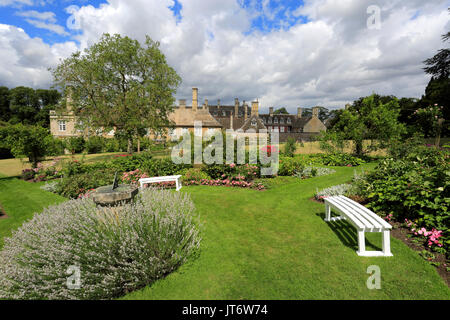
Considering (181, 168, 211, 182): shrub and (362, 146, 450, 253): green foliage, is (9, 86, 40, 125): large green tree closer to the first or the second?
(181, 168, 211, 182): shrub

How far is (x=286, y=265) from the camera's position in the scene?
11.8 ft

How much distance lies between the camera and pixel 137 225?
372 centimetres

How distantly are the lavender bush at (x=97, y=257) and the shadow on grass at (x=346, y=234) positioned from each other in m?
3.07

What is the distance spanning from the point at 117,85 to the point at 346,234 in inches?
956

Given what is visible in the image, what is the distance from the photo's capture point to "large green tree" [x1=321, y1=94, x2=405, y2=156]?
15.9 meters

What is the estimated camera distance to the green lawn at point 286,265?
9.77 ft

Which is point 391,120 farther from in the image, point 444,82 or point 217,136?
point 444,82

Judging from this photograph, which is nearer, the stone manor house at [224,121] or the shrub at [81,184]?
the shrub at [81,184]

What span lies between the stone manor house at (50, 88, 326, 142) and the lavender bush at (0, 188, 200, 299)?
52.8ft

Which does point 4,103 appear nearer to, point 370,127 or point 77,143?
point 77,143

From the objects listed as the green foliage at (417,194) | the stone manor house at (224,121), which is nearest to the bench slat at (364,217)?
the green foliage at (417,194)

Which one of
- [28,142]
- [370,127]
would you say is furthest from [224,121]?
[28,142]

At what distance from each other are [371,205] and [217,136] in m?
7.30

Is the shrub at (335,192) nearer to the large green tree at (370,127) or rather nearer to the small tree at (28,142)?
the large green tree at (370,127)
